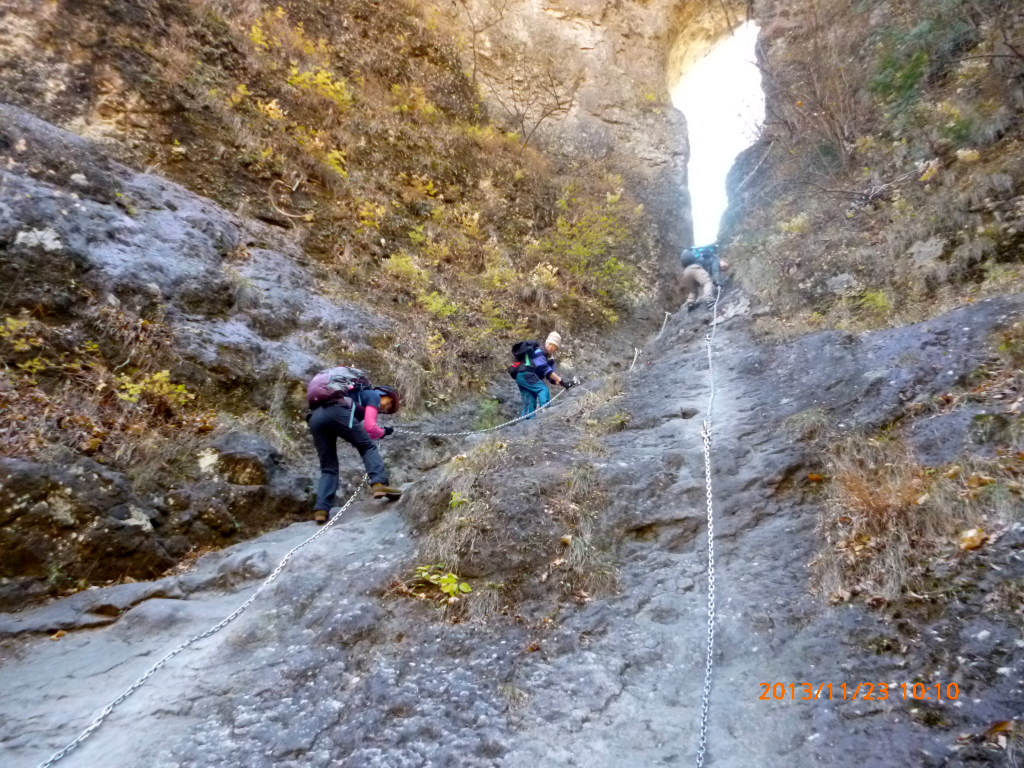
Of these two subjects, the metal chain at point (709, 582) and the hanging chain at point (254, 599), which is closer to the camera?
the metal chain at point (709, 582)

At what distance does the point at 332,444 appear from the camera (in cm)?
604

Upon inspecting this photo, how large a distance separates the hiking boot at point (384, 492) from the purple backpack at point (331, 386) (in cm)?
100

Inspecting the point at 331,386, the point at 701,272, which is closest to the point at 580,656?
the point at 331,386

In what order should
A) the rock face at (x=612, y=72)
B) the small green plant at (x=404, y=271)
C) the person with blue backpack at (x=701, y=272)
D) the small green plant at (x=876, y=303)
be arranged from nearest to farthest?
the small green plant at (x=876, y=303)
the small green plant at (x=404, y=271)
the person with blue backpack at (x=701, y=272)
the rock face at (x=612, y=72)

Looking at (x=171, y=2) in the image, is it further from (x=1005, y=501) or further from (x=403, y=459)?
(x=1005, y=501)

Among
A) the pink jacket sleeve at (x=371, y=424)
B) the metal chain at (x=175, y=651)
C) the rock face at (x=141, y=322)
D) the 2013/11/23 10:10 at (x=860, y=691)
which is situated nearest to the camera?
the 2013/11/23 10:10 at (x=860, y=691)

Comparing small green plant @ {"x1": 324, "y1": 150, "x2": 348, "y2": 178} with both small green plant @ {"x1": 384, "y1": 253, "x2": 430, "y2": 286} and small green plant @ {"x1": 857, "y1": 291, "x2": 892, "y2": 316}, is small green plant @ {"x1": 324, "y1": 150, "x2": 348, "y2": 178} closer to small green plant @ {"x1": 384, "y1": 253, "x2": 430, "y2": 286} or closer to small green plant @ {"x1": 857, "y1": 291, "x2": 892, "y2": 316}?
small green plant @ {"x1": 384, "y1": 253, "x2": 430, "y2": 286}

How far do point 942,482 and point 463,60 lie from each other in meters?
15.8

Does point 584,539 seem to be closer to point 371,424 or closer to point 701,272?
point 371,424

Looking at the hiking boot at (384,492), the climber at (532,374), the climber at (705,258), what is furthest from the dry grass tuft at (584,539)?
the climber at (705,258)

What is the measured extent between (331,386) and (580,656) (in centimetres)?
373

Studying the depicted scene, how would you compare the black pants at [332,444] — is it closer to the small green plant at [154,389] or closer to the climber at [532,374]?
the small green plant at [154,389]

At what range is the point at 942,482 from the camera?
3.61m

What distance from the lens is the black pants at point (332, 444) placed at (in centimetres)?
594
